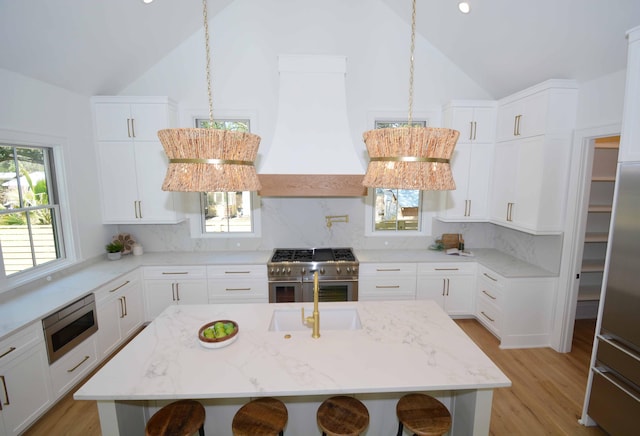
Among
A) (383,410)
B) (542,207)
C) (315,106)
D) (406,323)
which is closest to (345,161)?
(315,106)

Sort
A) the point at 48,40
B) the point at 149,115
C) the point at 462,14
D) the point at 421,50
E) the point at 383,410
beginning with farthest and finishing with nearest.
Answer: the point at 421,50 < the point at 149,115 < the point at 462,14 < the point at 48,40 < the point at 383,410

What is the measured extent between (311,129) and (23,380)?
114 inches

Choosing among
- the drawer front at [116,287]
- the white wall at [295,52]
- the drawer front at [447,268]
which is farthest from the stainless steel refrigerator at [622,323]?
the drawer front at [116,287]

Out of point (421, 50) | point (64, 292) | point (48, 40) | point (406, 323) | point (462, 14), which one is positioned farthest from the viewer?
point (421, 50)

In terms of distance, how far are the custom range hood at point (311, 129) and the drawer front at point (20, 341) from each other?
205cm

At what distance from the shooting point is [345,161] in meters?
2.58

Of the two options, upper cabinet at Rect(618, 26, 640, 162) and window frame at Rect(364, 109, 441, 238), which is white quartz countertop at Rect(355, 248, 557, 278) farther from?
upper cabinet at Rect(618, 26, 640, 162)

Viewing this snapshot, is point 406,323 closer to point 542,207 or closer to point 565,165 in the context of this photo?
point 542,207

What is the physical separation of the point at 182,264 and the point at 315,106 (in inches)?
94.1

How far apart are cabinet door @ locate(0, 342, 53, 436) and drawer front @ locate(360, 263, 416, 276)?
300 centimetres

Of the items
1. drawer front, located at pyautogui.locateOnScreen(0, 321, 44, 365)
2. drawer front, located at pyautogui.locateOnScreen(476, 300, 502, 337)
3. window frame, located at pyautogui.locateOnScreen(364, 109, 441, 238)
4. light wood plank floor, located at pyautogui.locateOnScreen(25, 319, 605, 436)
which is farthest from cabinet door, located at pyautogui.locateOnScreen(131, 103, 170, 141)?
drawer front, located at pyautogui.locateOnScreen(476, 300, 502, 337)

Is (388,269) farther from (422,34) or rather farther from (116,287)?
(116,287)

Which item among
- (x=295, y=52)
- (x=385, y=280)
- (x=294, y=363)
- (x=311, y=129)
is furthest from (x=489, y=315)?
(x=295, y=52)

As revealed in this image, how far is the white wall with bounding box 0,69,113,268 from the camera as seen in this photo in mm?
2516
